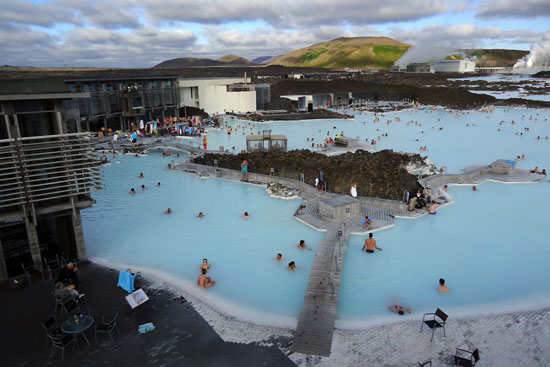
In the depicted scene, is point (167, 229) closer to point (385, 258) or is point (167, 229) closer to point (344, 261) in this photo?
point (344, 261)

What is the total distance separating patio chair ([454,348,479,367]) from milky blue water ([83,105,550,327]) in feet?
6.01

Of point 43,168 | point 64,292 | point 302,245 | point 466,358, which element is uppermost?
point 43,168

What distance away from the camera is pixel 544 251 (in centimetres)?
1209

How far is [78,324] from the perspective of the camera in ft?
24.6

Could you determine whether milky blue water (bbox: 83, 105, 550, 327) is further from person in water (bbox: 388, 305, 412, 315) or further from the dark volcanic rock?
the dark volcanic rock

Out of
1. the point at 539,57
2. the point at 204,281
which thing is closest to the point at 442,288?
the point at 204,281

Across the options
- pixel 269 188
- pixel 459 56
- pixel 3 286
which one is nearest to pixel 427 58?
pixel 459 56

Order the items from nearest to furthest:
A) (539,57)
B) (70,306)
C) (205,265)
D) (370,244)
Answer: (70,306) < (205,265) < (370,244) < (539,57)

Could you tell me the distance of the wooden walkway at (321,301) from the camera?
24.8 feet

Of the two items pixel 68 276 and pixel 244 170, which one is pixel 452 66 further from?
pixel 68 276

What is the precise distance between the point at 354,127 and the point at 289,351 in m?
34.9

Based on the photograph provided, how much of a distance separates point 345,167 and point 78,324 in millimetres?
13251

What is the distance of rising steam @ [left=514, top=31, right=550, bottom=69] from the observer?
Result: 138625 millimetres

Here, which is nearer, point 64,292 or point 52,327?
point 52,327
